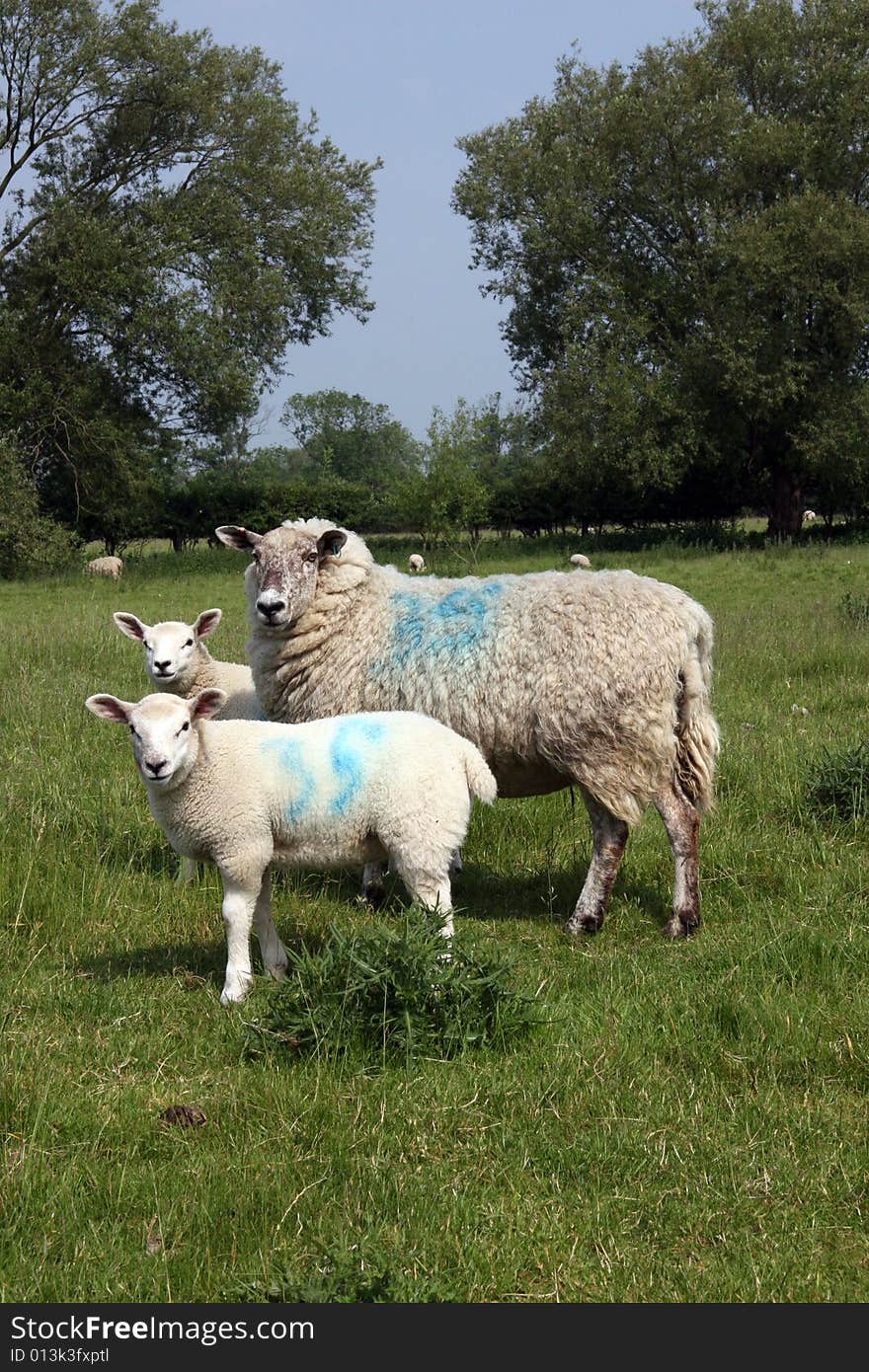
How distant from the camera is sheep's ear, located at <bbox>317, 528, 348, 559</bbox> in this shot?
692 centimetres

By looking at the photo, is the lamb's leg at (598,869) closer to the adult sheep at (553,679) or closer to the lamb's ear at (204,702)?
the adult sheep at (553,679)

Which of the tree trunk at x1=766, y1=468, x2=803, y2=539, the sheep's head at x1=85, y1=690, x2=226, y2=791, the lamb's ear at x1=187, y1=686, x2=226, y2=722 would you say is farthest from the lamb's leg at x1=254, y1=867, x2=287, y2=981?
the tree trunk at x1=766, y1=468, x2=803, y2=539

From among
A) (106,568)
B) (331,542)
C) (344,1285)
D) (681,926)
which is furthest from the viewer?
(106,568)

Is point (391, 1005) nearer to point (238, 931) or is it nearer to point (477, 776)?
point (238, 931)

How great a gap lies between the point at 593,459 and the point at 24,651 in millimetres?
20748

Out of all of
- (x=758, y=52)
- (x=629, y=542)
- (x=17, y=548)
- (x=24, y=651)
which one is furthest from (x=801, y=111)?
(x=24, y=651)

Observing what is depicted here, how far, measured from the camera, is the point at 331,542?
6961 mm

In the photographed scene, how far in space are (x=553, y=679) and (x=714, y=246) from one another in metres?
24.5

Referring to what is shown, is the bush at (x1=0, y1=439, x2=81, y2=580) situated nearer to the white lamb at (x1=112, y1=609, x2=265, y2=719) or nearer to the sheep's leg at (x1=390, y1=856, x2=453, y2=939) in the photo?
the white lamb at (x1=112, y1=609, x2=265, y2=719)

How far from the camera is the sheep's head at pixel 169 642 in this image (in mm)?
6938

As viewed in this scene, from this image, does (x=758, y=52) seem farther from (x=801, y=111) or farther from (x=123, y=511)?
(x=123, y=511)

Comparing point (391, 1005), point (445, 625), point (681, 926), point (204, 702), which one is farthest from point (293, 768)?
point (681, 926)

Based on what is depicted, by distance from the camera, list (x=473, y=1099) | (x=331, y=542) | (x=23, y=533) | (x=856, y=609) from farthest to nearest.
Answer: (x=23, y=533), (x=856, y=609), (x=331, y=542), (x=473, y=1099)

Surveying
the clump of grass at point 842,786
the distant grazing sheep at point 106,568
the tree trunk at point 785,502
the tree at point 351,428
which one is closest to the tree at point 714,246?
the tree trunk at point 785,502
